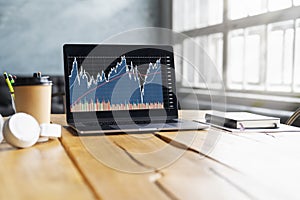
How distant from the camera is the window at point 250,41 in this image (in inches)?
101

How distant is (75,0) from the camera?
4145 mm

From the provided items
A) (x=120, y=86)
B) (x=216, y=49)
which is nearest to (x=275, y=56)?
(x=216, y=49)

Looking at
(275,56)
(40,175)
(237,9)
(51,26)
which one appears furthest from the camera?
(51,26)

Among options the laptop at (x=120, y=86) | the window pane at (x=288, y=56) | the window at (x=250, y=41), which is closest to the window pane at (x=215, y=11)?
the window at (x=250, y=41)

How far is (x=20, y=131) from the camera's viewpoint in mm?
1005

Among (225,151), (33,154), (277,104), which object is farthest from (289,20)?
(33,154)

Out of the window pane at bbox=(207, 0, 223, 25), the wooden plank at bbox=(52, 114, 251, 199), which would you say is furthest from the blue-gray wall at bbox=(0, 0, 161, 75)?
the wooden plank at bbox=(52, 114, 251, 199)

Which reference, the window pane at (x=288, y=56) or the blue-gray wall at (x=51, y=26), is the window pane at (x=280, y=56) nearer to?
the window pane at (x=288, y=56)

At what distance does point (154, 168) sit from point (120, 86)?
2.11ft

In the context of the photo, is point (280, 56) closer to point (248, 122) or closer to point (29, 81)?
point (248, 122)

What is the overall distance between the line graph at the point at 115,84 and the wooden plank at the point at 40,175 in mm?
366

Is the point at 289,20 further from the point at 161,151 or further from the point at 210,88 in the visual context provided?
the point at 161,151

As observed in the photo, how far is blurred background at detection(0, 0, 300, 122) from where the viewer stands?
8.59ft

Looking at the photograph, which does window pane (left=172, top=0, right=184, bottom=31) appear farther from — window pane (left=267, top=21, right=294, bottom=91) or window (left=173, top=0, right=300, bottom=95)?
window pane (left=267, top=21, right=294, bottom=91)
